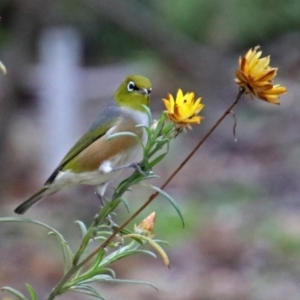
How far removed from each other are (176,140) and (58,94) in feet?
4.80

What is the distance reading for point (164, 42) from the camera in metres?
7.23

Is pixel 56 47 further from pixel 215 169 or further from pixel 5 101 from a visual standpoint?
pixel 5 101

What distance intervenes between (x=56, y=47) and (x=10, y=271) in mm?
4598

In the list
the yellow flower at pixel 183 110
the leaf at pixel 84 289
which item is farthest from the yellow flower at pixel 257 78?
the leaf at pixel 84 289

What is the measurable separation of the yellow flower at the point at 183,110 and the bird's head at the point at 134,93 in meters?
0.74

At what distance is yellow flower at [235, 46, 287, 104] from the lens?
1161 millimetres

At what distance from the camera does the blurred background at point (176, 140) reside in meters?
6.03

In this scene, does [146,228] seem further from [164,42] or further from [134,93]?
[164,42]

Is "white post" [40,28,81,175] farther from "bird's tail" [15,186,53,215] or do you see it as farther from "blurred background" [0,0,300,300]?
"bird's tail" [15,186,53,215]

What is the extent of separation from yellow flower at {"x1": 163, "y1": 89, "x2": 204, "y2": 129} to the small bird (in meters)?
0.75

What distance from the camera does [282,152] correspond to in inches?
364

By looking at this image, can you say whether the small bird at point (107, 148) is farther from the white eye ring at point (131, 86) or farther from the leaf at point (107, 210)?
the leaf at point (107, 210)

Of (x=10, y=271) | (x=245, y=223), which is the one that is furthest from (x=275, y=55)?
(x=10, y=271)

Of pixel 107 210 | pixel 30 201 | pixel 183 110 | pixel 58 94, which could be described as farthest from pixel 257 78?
pixel 58 94
